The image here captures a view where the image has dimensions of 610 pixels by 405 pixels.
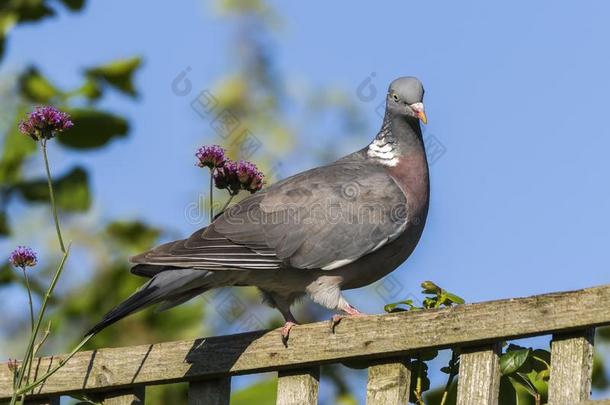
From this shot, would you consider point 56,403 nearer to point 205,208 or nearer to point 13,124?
point 13,124

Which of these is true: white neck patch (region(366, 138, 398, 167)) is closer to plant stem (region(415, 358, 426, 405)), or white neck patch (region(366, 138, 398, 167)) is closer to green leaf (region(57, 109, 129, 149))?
green leaf (region(57, 109, 129, 149))

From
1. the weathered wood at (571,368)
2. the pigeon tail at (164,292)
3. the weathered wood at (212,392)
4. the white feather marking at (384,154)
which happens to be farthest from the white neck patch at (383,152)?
the weathered wood at (571,368)

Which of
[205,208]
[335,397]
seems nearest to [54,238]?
[205,208]

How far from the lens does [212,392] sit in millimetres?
3877

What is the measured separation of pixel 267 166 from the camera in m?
9.97

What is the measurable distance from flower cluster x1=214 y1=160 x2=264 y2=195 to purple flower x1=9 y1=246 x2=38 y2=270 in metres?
0.85

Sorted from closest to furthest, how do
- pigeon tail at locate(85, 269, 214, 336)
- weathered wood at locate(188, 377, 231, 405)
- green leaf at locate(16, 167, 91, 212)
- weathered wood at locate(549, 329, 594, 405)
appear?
weathered wood at locate(549, 329, 594, 405)
weathered wood at locate(188, 377, 231, 405)
pigeon tail at locate(85, 269, 214, 336)
green leaf at locate(16, 167, 91, 212)

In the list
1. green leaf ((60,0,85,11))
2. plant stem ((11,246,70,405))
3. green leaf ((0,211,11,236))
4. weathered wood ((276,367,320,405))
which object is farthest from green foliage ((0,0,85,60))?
weathered wood ((276,367,320,405))

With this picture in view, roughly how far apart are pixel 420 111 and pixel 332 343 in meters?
2.14

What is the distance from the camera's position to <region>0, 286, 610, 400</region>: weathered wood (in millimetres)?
3154

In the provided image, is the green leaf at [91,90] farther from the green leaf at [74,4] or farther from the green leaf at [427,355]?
the green leaf at [427,355]

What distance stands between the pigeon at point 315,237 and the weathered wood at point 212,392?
0.93 m

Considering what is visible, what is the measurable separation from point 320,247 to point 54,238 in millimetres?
3522

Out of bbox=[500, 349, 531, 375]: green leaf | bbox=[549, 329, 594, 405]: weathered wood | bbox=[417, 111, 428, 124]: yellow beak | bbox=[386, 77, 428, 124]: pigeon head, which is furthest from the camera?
bbox=[386, 77, 428, 124]: pigeon head
